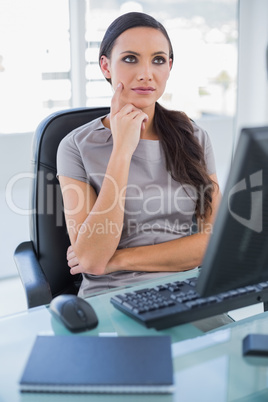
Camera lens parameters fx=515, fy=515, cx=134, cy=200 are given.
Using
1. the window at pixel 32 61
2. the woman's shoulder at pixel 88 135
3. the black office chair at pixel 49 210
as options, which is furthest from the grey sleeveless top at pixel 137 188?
the window at pixel 32 61

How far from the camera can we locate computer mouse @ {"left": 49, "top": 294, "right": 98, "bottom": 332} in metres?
1.00

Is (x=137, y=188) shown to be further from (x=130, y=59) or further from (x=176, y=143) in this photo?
(x=130, y=59)

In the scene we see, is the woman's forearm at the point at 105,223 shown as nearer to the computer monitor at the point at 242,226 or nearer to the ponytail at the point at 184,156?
the ponytail at the point at 184,156

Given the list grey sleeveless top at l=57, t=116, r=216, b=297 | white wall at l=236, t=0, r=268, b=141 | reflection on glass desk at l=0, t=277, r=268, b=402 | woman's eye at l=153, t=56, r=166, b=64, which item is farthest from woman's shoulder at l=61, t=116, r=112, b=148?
white wall at l=236, t=0, r=268, b=141

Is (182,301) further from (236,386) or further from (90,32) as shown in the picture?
(90,32)

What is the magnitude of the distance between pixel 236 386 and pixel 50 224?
95cm

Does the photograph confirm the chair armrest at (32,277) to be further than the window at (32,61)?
No

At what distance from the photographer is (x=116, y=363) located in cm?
85

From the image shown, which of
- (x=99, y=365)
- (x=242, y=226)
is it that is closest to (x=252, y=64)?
(x=242, y=226)

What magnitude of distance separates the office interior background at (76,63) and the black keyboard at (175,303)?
1.77 meters

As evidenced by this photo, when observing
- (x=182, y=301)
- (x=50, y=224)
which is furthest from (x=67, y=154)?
(x=182, y=301)

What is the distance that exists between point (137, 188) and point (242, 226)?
73 cm

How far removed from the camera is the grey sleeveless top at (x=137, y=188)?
60.0 inches

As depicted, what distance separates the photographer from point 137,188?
1536 mm
